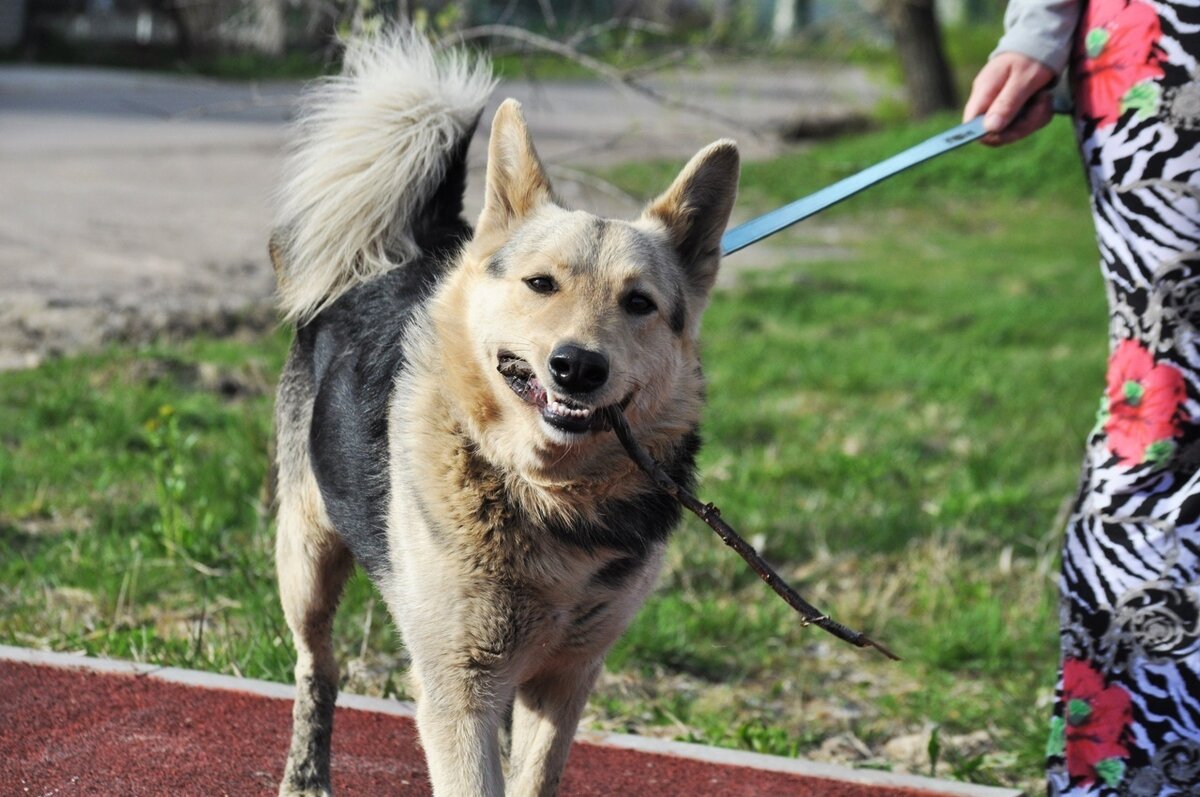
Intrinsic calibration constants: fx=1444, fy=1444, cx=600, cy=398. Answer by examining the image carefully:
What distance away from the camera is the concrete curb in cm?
403

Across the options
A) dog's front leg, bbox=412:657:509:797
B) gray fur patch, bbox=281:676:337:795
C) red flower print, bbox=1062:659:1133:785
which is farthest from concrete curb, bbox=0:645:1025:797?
dog's front leg, bbox=412:657:509:797

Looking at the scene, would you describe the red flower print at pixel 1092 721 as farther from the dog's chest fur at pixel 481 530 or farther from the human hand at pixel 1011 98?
the human hand at pixel 1011 98

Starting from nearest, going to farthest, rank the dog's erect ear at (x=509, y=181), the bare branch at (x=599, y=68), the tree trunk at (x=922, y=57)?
the dog's erect ear at (x=509, y=181) < the bare branch at (x=599, y=68) < the tree trunk at (x=922, y=57)

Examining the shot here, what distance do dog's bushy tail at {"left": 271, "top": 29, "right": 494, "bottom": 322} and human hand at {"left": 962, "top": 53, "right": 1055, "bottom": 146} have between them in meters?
1.42

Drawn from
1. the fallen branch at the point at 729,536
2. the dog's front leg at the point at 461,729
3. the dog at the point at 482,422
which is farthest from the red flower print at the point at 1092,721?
the dog's front leg at the point at 461,729

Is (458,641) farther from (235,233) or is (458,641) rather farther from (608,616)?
(235,233)

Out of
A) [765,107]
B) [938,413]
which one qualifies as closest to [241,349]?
[938,413]

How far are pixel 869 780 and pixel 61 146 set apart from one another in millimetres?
11546

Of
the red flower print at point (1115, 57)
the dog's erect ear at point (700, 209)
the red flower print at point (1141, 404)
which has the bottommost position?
the red flower print at point (1141, 404)

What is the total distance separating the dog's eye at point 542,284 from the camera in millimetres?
3266

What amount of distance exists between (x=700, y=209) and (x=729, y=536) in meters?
0.95

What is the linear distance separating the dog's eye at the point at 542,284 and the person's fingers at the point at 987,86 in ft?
3.75

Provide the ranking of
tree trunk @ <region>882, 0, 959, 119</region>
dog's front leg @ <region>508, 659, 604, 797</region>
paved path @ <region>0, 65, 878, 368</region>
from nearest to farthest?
1. dog's front leg @ <region>508, 659, 604, 797</region>
2. paved path @ <region>0, 65, 878, 368</region>
3. tree trunk @ <region>882, 0, 959, 119</region>

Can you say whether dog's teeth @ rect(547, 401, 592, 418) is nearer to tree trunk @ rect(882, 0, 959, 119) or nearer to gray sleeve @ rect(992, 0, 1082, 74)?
gray sleeve @ rect(992, 0, 1082, 74)
